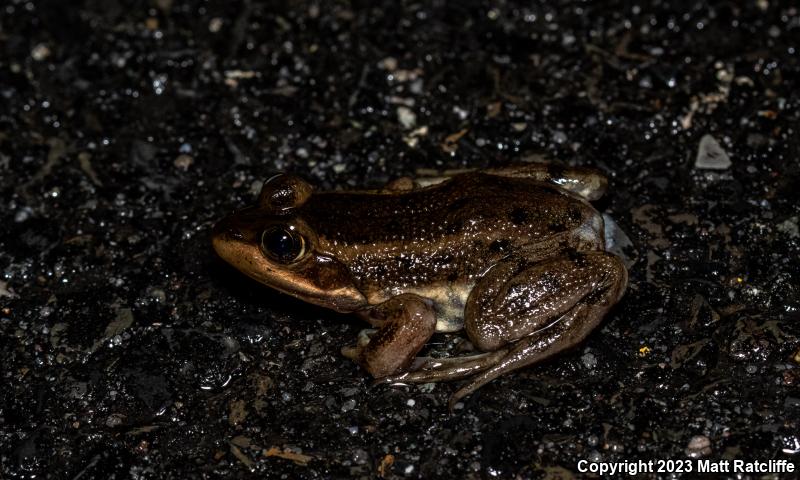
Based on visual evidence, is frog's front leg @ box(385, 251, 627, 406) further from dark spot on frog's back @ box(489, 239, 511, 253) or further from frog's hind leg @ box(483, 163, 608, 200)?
frog's hind leg @ box(483, 163, 608, 200)

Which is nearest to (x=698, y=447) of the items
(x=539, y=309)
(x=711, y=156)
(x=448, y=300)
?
(x=539, y=309)

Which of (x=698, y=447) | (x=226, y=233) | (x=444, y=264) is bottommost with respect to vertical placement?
(x=698, y=447)

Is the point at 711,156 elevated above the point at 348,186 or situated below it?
above

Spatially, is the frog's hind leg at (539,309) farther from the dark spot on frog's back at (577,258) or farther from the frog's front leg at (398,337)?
the frog's front leg at (398,337)

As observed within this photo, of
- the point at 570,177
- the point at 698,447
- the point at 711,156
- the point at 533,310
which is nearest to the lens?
the point at 698,447

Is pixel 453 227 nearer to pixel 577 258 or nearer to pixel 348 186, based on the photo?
pixel 577 258

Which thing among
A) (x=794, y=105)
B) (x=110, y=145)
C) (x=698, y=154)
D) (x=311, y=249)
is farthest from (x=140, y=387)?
(x=794, y=105)
